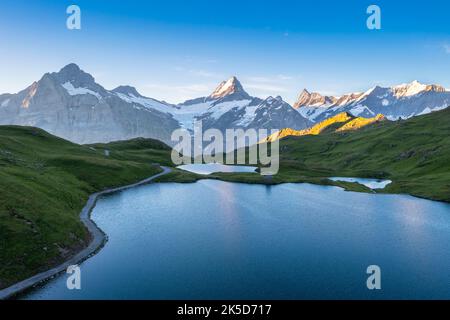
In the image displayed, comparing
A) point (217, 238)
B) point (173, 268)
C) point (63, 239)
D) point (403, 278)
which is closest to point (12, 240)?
point (63, 239)

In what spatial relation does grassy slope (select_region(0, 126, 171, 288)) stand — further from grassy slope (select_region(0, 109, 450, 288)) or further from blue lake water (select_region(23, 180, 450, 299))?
blue lake water (select_region(23, 180, 450, 299))

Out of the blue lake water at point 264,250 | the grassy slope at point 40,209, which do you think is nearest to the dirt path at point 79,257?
the grassy slope at point 40,209

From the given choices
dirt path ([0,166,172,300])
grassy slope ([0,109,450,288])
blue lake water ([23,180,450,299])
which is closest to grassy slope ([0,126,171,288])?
grassy slope ([0,109,450,288])

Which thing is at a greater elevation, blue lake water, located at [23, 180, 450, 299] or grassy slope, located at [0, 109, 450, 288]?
grassy slope, located at [0, 109, 450, 288]

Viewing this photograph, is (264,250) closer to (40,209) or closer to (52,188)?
(40,209)

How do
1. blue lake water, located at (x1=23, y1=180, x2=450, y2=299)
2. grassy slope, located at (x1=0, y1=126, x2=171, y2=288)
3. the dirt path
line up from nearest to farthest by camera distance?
the dirt path
blue lake water, located at (x1=23, y1=180, x2=450, y2=299)
grassy slope, located at (x1=0, y1=126, x2=171, y2=288)

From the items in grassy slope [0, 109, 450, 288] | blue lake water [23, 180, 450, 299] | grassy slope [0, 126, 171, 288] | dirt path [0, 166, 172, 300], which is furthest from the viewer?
grassy slope [0, 109, 450, 288]

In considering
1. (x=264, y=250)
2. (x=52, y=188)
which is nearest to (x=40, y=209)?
(x=52, y=188)
